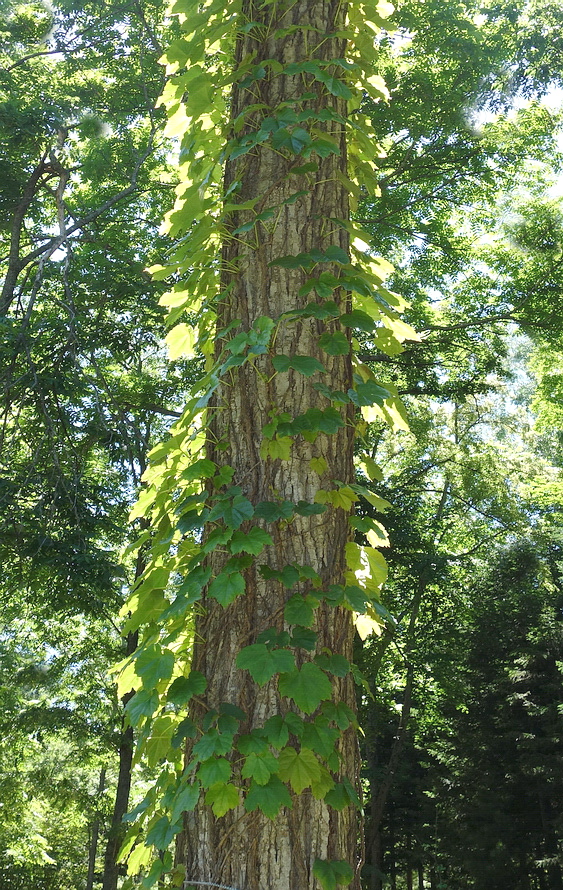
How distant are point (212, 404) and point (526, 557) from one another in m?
13.6

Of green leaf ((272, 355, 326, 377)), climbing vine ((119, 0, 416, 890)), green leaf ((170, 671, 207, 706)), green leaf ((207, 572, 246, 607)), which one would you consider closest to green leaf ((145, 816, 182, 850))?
climbing vine ((119, 0, 416, 890))

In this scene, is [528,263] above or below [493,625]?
above

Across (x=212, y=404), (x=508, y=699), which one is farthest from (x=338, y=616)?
(x=508, y=699)

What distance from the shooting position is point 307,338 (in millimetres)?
1777

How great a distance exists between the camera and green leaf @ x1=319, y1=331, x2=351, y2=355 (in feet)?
5.64

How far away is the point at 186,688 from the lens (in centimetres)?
154

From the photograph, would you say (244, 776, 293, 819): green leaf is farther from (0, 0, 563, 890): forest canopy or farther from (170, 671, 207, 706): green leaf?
(170, 671, 207, 706): green leaf

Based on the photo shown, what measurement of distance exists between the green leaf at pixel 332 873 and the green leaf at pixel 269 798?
0.16 metres

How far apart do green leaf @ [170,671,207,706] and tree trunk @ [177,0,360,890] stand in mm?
51

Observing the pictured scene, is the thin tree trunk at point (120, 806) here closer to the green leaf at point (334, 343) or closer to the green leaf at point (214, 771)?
the green leaf at point (334, 343)

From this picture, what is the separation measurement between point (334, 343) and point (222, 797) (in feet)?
3.16

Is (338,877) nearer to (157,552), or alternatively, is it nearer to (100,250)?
(157,552)

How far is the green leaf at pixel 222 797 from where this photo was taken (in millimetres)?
1420

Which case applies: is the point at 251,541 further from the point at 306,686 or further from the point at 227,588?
the point at 306,686
